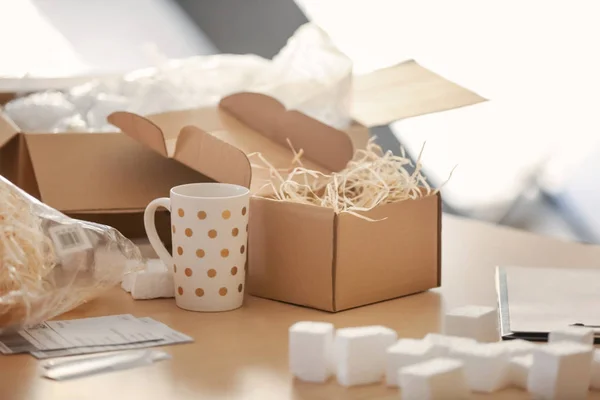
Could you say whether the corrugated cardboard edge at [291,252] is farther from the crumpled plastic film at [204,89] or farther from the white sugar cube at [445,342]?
the crumpled plastic film at [204,89]

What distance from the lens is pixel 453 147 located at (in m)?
2.19

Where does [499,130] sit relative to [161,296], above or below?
above

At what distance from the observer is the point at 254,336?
0.96m

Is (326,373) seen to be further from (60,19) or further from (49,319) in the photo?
(60,19)

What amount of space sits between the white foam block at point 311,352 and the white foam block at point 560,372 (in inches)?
6.7

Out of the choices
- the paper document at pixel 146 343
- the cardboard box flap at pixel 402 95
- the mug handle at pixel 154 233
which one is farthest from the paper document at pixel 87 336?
the cardboard box flap at pixel 402 95

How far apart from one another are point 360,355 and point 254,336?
165 millimetres

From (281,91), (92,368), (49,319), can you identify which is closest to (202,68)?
(281,91)

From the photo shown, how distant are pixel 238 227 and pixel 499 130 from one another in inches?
46.7

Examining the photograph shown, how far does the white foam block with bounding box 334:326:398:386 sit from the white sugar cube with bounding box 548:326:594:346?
161mm

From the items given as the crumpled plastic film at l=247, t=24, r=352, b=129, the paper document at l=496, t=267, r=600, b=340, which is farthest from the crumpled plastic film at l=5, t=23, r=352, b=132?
the paper document at l=496, t=267, r=600, b=340

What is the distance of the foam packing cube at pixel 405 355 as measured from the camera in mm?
798

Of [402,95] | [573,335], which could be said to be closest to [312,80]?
[402,95]

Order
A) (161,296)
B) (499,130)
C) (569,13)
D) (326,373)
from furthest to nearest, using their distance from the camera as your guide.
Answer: (499,130), (569,13), (161,296), (326,373)
